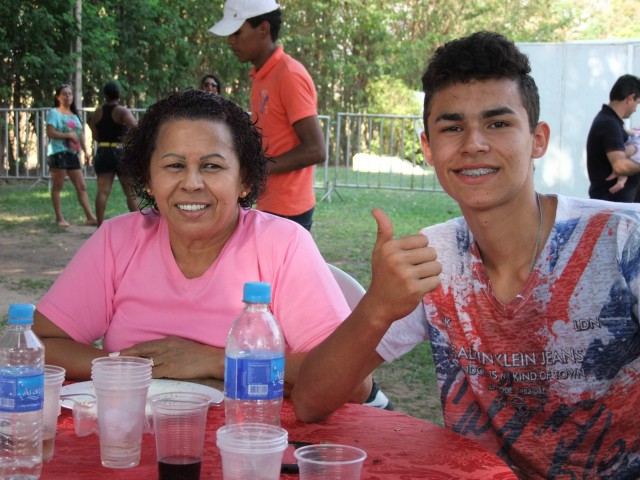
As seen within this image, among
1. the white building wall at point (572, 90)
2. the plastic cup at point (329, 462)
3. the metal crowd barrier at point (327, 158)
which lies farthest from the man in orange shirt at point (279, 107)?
the metal crowd barrier at point (327, 158)

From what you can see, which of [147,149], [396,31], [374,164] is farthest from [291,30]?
[147,149]

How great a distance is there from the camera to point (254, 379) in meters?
1.95

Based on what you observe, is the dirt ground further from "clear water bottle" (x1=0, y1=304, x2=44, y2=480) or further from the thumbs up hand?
the thumbs up hand

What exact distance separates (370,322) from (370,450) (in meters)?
0.29

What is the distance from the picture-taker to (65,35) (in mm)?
20406

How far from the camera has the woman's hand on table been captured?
2.56 metres

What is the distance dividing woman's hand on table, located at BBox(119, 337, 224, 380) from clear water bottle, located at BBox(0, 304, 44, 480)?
0.67 meters

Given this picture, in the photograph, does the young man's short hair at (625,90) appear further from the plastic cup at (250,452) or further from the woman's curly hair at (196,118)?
the plastic cup at (250,452)

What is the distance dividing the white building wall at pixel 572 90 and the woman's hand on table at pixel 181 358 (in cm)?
1182

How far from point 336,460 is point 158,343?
3.44ft

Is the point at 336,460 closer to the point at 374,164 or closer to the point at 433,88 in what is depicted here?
the point at 433,88

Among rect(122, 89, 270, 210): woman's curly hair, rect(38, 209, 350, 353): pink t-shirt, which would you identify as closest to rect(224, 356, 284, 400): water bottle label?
rect(38, 209, 350, 353): pink t-shirt

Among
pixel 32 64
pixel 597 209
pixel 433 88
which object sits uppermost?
pixel 32 64

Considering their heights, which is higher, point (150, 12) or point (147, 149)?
point (150, 12)
